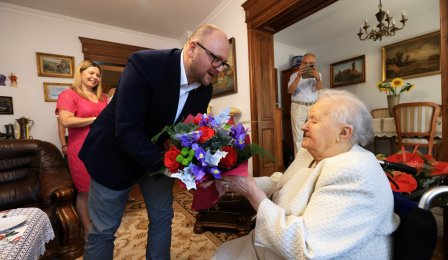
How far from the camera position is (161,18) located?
149 inches

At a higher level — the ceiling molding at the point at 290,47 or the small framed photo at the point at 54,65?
the ceiling molding at the point at 290,47

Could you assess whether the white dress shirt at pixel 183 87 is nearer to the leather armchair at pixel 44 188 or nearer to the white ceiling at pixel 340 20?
the leather armchair at pixel 44 188

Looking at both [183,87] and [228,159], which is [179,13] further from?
A: [228,159]

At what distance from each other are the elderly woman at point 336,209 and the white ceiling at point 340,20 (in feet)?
12.9

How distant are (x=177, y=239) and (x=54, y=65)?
3624 mm

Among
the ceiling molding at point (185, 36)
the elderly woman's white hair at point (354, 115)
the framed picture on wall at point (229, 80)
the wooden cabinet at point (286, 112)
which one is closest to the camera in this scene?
the elderly woman's white hair at point (354, 115)

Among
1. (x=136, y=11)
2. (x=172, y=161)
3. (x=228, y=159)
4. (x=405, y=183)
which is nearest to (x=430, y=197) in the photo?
(x=405, y=183)

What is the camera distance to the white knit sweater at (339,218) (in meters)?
0.66

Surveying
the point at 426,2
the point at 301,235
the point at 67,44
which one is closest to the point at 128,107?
the point at 301,235

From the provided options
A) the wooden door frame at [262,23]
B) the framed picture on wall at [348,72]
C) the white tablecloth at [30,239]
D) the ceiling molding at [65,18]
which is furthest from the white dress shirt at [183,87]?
the framed picture on wall at [348,72]

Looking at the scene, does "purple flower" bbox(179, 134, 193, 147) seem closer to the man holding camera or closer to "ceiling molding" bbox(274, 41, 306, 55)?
the man holding camera

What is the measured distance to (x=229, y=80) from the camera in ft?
11.4

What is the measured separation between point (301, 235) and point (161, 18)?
4187mm

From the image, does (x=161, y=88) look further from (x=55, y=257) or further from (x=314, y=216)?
(x=55, y=257)
